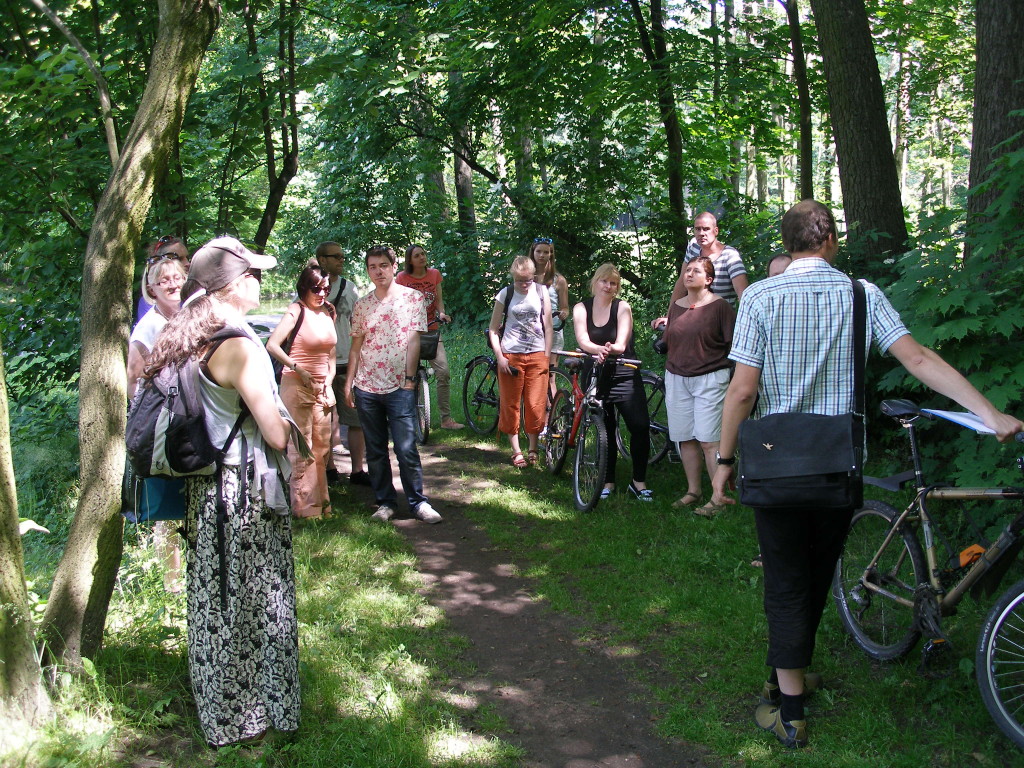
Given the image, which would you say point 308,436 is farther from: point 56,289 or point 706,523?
point 706,523

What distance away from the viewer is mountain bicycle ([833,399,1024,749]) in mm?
3316

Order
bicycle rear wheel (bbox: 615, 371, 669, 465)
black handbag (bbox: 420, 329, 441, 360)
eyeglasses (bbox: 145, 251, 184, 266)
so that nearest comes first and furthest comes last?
eyeglasses (bbox: 145, 251, 184, 266)
bicycle rear wheel (bbox: 615, 371, 669, 465)
black handbag (bbox: 420, 329, 441, 360)

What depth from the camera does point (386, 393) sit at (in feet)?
22.0

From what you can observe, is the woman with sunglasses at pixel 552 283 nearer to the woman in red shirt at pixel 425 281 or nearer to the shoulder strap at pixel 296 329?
the woman in red shirt at pixel 425 281

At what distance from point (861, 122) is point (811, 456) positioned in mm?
5469

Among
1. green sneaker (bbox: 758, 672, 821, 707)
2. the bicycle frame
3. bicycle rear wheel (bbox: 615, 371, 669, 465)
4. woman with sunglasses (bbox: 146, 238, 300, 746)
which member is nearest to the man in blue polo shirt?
green sneaker (bbox: 758, 672, 821, 707)

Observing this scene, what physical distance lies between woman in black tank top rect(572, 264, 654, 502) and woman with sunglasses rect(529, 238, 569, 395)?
1.04 meters

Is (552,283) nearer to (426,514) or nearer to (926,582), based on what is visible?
(426,514)

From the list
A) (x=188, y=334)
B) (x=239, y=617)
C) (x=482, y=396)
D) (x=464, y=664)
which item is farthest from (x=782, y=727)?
(x=482, y=396)

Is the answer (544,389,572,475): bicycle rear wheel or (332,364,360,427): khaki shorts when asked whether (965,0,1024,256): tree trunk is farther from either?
(332,364,360,427): khaki shorts

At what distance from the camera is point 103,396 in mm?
3846

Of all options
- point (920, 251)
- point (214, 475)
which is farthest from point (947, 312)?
point (214, 475)

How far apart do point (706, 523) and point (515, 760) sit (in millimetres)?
3111

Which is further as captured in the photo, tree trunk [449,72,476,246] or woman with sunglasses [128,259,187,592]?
tree trunk [449,72,476,246]
